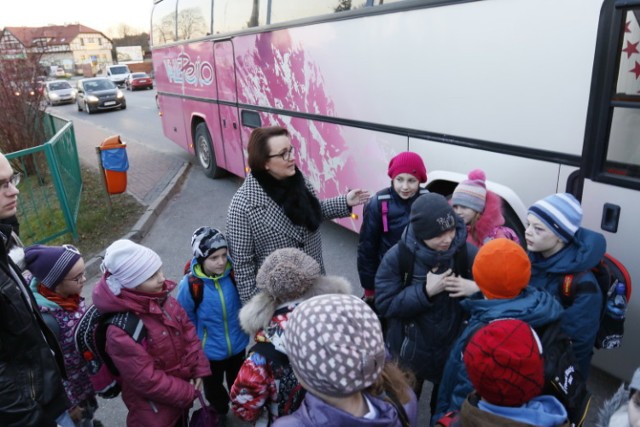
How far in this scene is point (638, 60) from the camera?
2605 millimetres

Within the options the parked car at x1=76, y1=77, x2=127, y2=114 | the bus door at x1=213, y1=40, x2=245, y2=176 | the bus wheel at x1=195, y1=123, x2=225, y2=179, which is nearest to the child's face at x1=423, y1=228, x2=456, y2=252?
the bus door at x1=213, y1=40, x2=245, y2=176

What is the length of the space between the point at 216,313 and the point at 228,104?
5549mm

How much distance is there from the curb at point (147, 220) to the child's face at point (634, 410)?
4.84 m

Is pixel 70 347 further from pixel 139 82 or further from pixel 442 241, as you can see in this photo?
pixel 139 82

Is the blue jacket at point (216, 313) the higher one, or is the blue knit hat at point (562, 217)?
the blue knit hat at point (562, 217)

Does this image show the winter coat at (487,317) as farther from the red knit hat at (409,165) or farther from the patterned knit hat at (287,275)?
the red knit hat at (409,165)

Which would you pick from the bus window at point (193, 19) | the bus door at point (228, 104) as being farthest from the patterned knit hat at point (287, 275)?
the bus window at point (193, 19)

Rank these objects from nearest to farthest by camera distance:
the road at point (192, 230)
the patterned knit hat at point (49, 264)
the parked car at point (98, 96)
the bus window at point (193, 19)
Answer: the patterned knit hat at point (49, 264) → the road at point (192, 230) → the bus window at point (193, 19) → the parked car at point (98, 96)

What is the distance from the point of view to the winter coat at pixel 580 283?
86.4 inches

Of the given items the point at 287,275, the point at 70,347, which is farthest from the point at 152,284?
the point at 287,275

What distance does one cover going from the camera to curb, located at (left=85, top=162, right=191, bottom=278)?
18.2 feet

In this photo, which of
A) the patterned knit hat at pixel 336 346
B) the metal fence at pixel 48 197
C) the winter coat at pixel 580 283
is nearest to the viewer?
the patterned knit hat at pixel 336 346

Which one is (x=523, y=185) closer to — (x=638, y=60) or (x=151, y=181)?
(x=638, y=60)

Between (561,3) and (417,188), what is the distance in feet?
4.71
